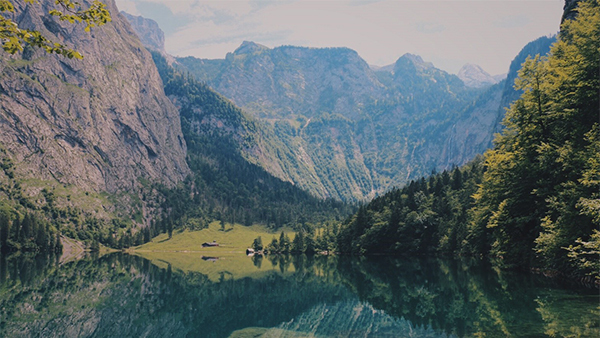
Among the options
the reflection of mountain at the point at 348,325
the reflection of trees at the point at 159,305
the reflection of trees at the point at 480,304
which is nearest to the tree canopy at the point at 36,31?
the reflection of trees at the point at 480,304

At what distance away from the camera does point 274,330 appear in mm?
33781

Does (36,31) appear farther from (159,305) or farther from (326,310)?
(159,305)

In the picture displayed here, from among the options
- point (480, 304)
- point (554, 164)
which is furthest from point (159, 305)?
point (554, 164)

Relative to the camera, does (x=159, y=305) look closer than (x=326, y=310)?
No

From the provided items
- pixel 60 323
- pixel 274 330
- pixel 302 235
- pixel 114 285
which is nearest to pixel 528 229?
pixel 274 330

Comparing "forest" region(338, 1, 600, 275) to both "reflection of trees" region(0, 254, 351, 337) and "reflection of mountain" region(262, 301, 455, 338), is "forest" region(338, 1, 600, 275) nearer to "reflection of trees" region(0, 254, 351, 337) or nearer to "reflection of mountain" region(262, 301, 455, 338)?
"reflection of mountain" region(262, 301, 455, 338)

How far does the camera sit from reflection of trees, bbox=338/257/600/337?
907 inches

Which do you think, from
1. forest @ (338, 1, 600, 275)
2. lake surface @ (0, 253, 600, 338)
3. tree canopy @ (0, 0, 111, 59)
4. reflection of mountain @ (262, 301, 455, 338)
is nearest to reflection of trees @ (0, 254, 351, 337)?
lake surface @ (0, 253, 600, 338)

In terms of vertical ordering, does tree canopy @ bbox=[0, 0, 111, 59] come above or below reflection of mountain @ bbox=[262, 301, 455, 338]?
above

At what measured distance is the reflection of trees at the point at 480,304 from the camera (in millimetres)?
23047

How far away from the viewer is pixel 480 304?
32.3m

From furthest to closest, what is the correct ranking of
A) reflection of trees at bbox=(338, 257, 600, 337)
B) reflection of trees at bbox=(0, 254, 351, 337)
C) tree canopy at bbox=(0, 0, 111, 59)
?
reflection of trees at bbox=(0, 254, 351, 337), reflection of trees at bbox=(338, 257, 600, 337), tree canopy at bbox=(0, 0, 111, 59)

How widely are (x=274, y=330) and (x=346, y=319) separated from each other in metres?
5.73

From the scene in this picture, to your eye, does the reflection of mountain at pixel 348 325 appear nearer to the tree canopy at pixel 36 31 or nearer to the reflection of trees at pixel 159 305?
the reflection of trees at pixel 159 305
